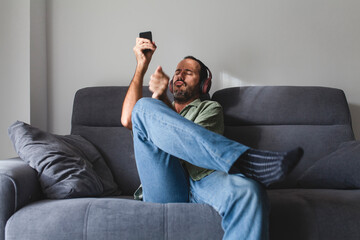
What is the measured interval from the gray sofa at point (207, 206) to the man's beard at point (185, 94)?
20 cm

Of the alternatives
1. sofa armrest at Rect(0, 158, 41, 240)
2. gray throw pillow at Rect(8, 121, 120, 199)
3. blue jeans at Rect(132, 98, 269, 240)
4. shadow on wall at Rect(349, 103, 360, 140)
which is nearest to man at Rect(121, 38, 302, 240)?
blue jeans at Rect(132, 98, 269, 240)

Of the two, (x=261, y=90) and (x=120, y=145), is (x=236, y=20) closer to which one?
(x=261, y=90)

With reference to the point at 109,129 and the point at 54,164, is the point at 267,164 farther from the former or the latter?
the point at 109,129

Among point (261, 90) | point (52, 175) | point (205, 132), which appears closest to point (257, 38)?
point (261, 90)

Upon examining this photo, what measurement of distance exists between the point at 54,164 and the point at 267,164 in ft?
2.64

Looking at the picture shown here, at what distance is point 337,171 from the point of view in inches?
63.4

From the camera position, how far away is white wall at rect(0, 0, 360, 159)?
7.38 feet

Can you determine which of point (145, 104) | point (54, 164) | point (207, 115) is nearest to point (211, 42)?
point (207, 115)

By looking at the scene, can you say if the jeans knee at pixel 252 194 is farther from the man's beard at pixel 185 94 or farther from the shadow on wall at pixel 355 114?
the shadow on wall at pixel 355 114

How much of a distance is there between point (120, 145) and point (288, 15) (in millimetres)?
1340

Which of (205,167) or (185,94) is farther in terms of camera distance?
(185,94)

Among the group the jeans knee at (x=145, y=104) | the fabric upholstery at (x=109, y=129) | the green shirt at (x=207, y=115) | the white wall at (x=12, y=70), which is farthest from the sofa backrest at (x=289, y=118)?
the white wall at (x=12, y=70)

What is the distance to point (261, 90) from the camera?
195 cm

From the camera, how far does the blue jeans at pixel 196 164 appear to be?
1019mm
